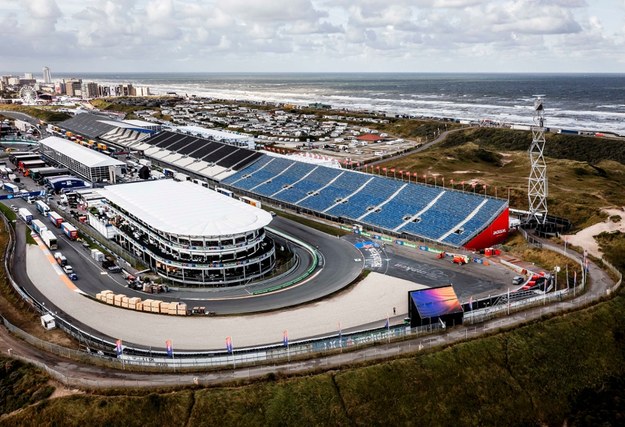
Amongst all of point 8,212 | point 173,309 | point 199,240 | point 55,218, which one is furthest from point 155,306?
point 8,212

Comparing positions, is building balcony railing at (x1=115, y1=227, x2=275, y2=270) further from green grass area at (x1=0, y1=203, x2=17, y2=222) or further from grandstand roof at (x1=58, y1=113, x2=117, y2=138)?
grandstand roof at (x1=58, y1=113, x2=117, y2=138)

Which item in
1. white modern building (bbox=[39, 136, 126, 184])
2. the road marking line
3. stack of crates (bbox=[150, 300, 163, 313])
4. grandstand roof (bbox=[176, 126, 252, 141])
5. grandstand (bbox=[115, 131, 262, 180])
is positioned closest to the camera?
stack of crates (bbox=[150, 300, 163, 313])

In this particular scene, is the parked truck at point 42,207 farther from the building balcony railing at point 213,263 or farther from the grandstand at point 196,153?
the grandstand at point 196,153

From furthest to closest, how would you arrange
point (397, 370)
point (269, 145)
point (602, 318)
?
point (269, 145), point (602, 318), point (397, 370)

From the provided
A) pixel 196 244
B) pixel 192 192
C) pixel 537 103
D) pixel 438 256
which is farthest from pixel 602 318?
pixel 192 192

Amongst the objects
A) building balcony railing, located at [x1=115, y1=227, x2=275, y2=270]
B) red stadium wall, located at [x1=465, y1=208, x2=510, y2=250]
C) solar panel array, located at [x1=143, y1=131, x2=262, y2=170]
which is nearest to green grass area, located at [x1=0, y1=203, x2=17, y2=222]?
building balcony railing, located at [x1=115, y1=227, x2=275, y2=270]

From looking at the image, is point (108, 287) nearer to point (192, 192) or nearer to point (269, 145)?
point (192, 192)
